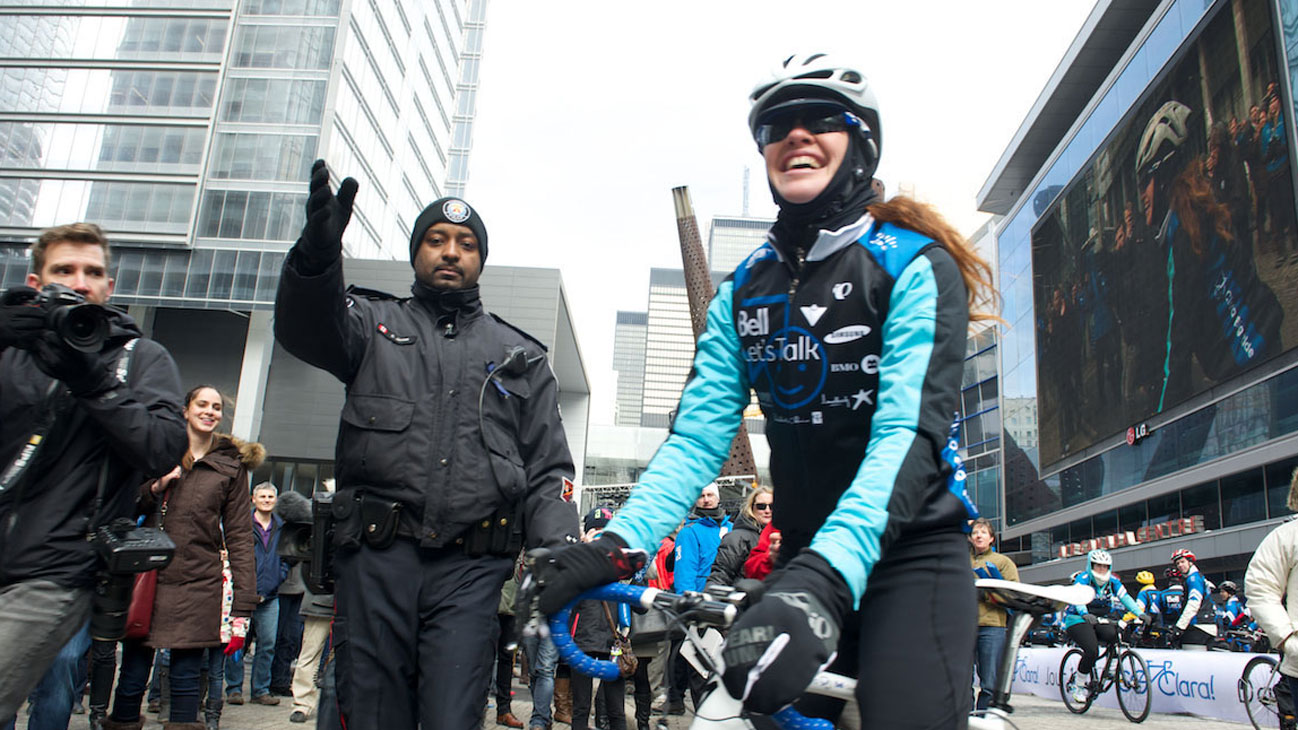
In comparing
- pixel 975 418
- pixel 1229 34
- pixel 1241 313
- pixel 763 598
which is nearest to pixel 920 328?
pixel 763 598

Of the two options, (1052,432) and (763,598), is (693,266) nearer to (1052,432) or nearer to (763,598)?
(1052,432)

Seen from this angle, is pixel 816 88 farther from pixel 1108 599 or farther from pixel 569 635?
pixel 1108 599

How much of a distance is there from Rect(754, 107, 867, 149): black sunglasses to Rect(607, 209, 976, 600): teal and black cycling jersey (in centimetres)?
24

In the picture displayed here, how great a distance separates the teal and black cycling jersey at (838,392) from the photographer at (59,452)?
1974 millimetres

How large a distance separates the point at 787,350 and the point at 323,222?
1626 mm

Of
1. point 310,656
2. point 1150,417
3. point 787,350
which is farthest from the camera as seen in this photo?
point 1150,417

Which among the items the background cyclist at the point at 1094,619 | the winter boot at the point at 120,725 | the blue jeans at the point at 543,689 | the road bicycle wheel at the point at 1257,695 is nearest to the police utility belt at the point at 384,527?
the winter boot at the point at 120,725

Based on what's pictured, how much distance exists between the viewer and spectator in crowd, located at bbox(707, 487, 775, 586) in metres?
8.05

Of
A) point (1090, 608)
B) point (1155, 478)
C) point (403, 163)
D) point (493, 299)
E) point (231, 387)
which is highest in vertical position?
point (403, 163)

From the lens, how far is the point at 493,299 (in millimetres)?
A: 41781

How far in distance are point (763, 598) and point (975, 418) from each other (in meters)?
70.2

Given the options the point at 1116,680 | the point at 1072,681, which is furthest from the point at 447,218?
the point at 1072,681

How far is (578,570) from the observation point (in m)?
A: 1.91

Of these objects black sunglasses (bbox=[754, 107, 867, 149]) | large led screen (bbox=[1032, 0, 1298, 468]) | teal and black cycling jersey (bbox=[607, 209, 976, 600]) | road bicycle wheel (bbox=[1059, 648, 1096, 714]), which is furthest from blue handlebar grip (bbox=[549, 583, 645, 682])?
large led screen (bbox=[1032, 0, 1298, 468])
